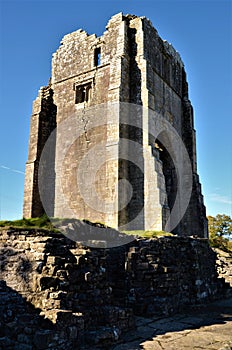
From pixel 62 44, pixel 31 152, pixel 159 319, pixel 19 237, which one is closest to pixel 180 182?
pixel 31 152

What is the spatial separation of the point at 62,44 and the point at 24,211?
911cm

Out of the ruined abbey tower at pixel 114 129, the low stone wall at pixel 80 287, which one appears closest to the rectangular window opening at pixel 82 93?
the ruined abbey tower at pixel 114 129

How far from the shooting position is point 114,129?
49.2ft

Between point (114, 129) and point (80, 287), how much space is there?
932cm

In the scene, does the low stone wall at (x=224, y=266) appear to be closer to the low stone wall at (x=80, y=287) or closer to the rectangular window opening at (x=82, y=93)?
the low stone wall at (x=80, y=287)

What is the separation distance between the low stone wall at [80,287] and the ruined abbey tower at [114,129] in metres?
4.59

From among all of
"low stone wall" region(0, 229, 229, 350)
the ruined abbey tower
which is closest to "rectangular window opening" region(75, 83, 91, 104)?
the ruined abbey tower

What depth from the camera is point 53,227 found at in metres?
8.82

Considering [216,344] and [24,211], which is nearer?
[216,344]

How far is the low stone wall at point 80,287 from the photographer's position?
555 centimetres

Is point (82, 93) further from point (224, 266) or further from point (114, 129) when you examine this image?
point (224, 266)

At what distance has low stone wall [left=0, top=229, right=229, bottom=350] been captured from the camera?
5.55m

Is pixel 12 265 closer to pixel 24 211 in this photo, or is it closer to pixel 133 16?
pixel 24 211

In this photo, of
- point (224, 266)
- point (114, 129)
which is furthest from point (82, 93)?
point (224, 266)
